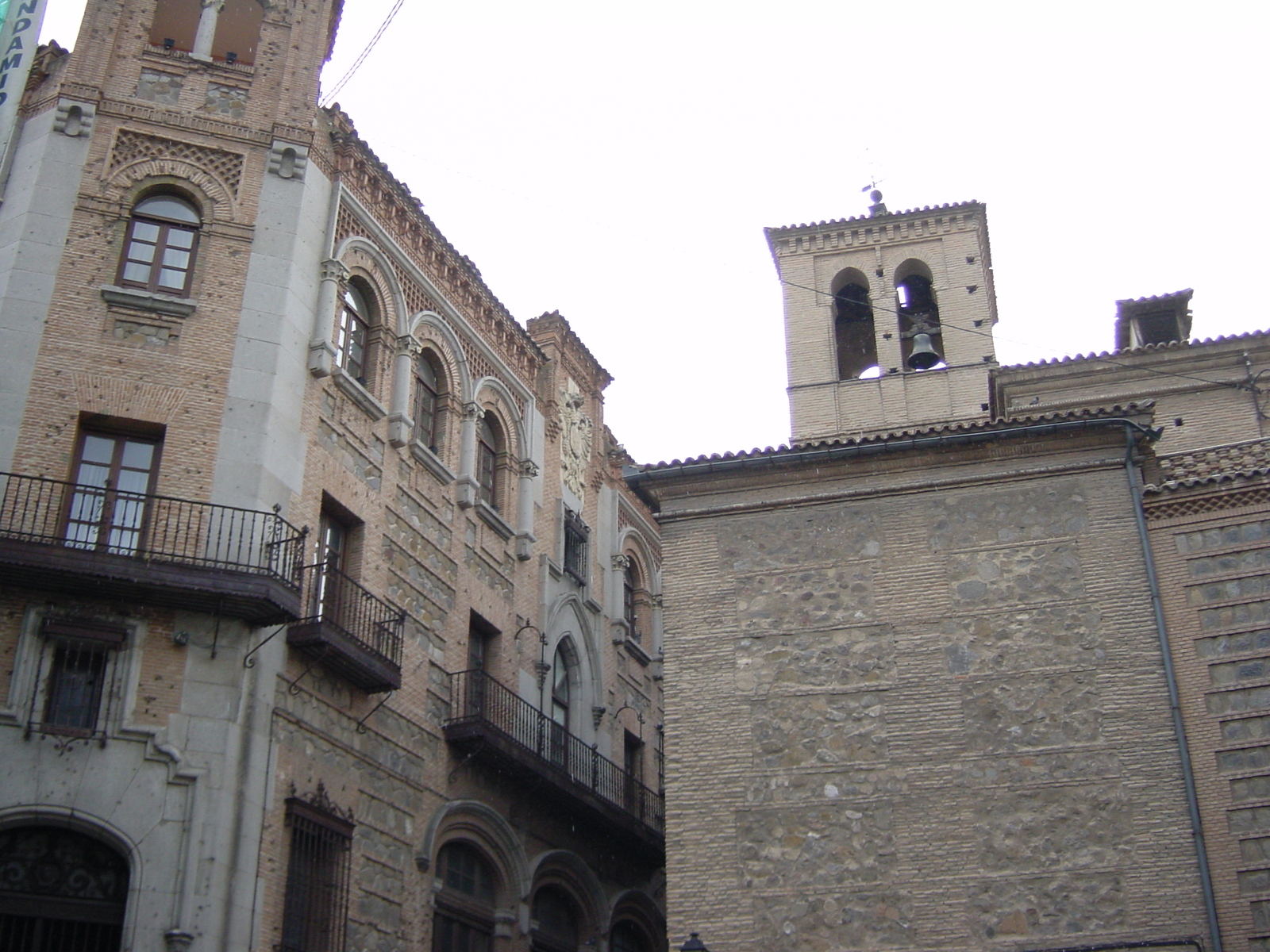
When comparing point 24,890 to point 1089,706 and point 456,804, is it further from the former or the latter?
point 1089,706

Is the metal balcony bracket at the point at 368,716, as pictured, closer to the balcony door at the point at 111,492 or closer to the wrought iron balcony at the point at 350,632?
the wrought iron balcony at the point at 350,632

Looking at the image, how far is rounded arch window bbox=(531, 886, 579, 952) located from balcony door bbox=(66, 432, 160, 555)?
8318 millimetres

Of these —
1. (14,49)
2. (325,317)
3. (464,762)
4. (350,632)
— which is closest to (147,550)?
(350,632)

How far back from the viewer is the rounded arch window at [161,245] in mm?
17016

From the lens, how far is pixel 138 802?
1387 cm

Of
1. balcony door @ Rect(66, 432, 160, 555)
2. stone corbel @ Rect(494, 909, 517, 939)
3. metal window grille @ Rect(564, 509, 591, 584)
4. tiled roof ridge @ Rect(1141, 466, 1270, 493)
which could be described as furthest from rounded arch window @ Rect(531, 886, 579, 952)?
tiled roof ridge @ Rect(1141, 466, 1270, 493)

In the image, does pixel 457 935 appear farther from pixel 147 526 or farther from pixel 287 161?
pixel 287 161

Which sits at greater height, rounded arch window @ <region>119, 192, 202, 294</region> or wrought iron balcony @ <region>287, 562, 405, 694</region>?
rounded arch window @ <region>119, 192, 202, 294</region>

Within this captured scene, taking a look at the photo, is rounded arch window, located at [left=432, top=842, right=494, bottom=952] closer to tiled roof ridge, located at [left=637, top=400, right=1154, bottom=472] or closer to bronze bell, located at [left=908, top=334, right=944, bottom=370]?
tiled roof ridge, located at [left=637, top=400, right=1154, bottom=472]

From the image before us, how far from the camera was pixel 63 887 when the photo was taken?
Result: 1362 centimetres

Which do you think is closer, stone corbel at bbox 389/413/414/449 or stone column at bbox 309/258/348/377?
stone column at bbox 309/258/348/377

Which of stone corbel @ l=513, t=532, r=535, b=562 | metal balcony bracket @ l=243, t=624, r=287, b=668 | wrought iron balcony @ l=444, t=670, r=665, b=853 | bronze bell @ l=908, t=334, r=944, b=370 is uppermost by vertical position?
bronze bell @ l=908, t=334, r=944, b=370

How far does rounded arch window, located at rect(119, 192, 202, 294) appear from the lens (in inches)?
670

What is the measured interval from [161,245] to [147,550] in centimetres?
436
